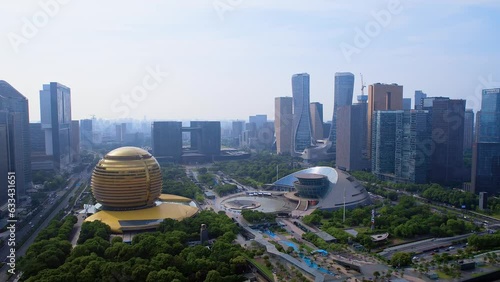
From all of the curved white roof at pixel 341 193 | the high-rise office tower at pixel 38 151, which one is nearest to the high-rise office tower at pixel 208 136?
the high-rise office tower at pixel 38 151

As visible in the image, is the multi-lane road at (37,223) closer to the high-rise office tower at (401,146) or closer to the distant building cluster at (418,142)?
the distant building cluster at (418,142)

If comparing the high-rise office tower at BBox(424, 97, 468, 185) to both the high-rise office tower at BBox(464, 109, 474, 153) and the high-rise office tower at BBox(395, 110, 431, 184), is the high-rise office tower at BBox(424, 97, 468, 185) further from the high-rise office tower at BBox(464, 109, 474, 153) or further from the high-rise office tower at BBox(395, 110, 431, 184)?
the high-rise office tower at BBox(464, 109, 474, 153)

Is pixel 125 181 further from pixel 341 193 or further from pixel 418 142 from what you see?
pixel 418 142

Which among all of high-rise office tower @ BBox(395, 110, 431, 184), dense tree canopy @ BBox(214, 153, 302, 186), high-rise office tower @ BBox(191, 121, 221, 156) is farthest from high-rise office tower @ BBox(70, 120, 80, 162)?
high-rise office tower @ BBox(395, 110, 431, 184)

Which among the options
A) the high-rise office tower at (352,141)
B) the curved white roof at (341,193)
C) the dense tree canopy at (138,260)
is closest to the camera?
the dense tree canopy at (138,260)

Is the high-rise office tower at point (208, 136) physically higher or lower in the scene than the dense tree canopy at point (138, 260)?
higher

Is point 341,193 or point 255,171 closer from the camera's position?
point 341,193

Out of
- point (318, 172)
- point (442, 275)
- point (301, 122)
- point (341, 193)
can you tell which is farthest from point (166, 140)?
point (442, 275)
